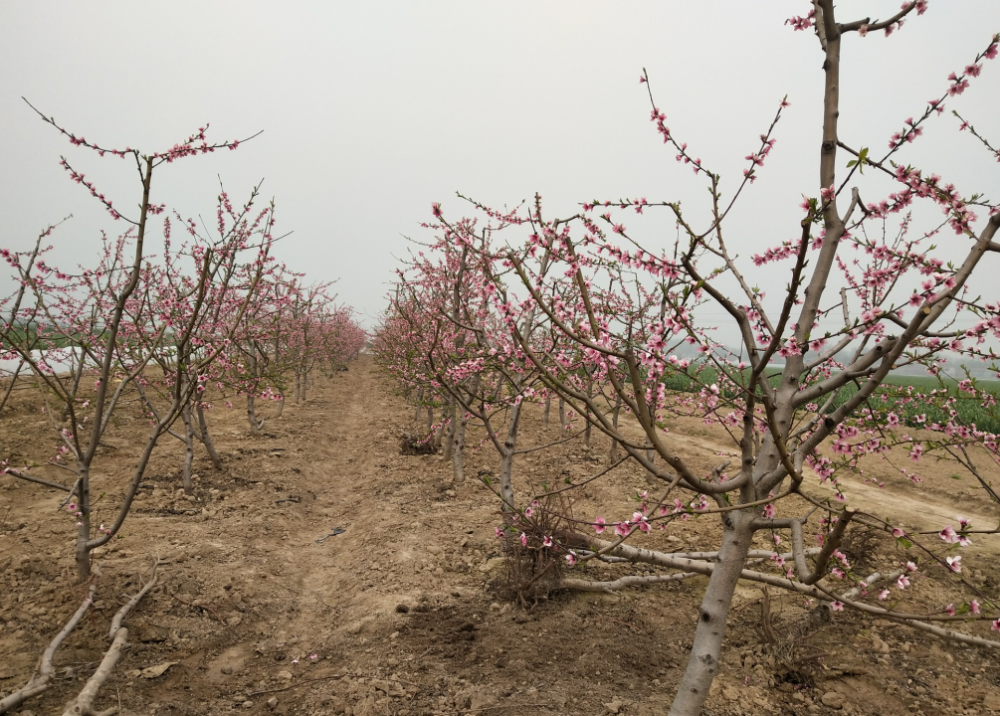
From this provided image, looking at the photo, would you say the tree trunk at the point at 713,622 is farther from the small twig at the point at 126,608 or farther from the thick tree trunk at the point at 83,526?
the thick tree trunk at the point at 83,526

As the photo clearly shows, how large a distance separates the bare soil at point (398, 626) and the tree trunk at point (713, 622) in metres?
1.23

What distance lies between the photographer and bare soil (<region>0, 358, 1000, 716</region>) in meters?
3.66

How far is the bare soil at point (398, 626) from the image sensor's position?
144 inches

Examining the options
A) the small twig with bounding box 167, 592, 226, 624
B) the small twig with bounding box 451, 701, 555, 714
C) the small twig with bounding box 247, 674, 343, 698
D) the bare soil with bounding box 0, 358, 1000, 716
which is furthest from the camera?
the small twig with bounding box 167, 592, 226, 624

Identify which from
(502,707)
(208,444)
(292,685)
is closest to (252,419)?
(208,444)

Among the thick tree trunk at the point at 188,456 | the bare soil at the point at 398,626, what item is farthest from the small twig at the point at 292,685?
the thick tree trunk at the point at 188,456

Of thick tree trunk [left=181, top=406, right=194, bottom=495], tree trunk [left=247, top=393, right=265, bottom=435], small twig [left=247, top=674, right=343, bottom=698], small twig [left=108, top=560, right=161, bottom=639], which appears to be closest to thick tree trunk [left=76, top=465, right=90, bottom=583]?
small twig [left=108, top=560, right=161, bottom=639]

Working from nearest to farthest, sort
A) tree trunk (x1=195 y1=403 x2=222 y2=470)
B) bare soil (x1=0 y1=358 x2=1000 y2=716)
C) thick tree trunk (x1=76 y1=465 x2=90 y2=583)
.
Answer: bare soil (x1=0 y1=358 x2=1000 y2=716) < thick tree trunk (x1=76 y1=465 x2=90 y2=583) < tree trunk (x1=195 y1=403 x2=222 y2=470)

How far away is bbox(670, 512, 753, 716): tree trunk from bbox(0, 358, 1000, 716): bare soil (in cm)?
123

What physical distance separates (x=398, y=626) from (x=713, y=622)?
128 inches

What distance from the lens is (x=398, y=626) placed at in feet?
15.5

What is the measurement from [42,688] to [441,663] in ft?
8.60

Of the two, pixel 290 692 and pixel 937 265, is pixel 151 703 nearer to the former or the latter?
pixel 290 692

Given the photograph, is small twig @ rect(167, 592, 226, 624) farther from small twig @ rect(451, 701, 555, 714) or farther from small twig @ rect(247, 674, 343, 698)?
small twig @ rect(451, 701, 555, 714)
